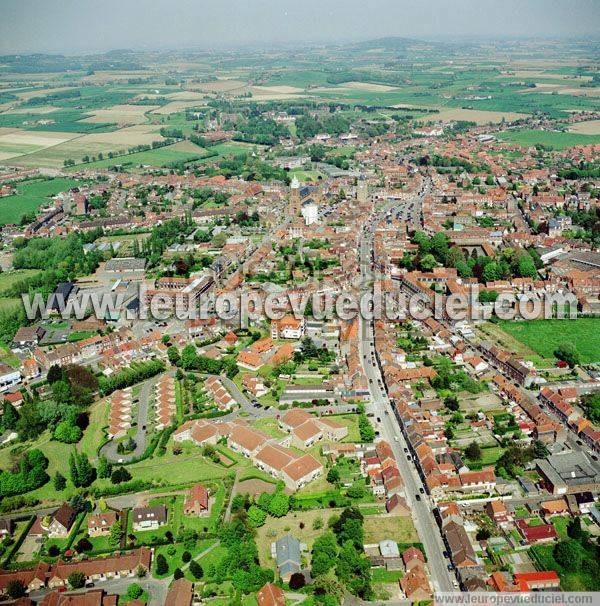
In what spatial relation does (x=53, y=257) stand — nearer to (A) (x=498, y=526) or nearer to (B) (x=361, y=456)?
(B) (x=361, y=456)

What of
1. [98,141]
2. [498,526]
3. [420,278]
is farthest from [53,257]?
[98,141]

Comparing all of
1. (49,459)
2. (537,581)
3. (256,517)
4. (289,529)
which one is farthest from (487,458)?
(49,459)

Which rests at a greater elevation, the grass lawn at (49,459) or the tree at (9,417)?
the tree at (9,417)

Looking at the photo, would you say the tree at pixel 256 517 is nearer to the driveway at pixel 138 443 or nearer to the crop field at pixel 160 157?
the driveway at pixel 138 443

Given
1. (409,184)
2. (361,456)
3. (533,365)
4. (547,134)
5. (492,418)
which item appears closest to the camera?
(361,456)

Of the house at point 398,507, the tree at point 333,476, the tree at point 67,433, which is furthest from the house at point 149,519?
the house at point 398,507

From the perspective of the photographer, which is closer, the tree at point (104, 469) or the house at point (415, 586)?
the house at point (415, 586)

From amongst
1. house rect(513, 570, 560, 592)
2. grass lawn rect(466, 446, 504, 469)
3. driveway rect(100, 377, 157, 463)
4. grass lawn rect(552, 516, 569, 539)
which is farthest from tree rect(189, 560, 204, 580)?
grass lawn rect(552, 516, 569, 539)
